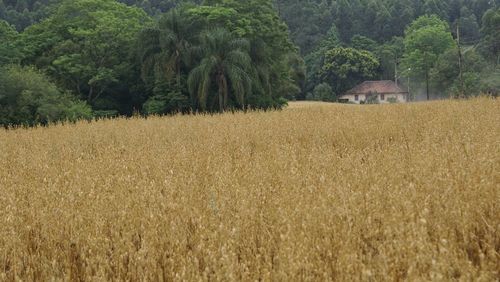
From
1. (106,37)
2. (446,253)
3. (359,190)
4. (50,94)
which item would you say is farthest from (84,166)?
(106,37)

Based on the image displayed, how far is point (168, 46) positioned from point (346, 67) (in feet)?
136

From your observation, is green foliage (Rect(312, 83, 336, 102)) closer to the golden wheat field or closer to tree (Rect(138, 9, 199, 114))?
tree (Rect(138, 9, 199, 114))

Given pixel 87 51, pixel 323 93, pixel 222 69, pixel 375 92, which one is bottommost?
pixel 375 92

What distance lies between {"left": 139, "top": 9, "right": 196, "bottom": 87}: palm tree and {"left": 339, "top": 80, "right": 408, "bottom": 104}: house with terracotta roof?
38.4 meters

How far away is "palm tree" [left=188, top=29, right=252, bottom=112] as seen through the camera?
28.9 metres

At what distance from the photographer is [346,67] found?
67.6 meters

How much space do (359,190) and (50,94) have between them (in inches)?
1028

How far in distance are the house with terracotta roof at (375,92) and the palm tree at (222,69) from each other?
128 feet

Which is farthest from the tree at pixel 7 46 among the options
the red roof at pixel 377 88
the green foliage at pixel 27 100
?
the red roof at pixel 377 88

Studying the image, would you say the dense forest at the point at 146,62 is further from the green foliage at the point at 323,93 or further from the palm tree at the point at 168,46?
the green foliage at the point at 323,93

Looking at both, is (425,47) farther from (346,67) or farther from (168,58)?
(168,58)

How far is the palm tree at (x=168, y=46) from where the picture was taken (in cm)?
3098

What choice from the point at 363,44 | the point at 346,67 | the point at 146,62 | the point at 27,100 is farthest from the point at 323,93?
the point at 27,100

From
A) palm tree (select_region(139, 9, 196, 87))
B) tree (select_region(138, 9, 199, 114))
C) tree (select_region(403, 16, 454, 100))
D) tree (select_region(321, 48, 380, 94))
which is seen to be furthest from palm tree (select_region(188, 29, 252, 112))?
tree (select_region(403, 16, 454, 100))
